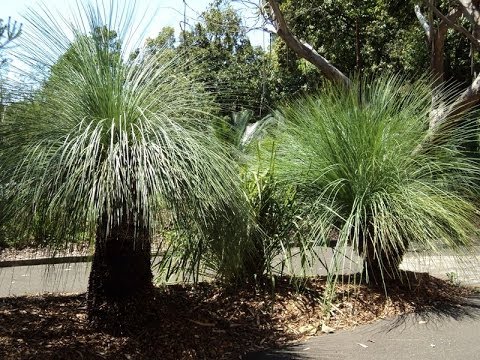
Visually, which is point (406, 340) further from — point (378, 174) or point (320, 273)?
point (320, 273)

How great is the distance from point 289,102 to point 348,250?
6.59 ft

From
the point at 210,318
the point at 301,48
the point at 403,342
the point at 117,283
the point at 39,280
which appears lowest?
the point at 403,342

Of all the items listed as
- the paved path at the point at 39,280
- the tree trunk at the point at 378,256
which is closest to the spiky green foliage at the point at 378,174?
the tree trunk at the point at 378,256

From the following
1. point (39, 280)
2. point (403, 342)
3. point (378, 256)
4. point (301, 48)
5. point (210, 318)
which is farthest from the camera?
point (301, 48)

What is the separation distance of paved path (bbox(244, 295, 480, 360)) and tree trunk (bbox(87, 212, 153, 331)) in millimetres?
1010

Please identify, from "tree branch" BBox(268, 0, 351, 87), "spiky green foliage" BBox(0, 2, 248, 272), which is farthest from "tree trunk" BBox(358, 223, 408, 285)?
"tree branch" BBox(268, 0, 351, 87)

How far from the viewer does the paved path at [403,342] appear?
14.9 feet

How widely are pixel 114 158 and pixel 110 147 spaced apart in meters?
0.11

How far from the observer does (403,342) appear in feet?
15.9

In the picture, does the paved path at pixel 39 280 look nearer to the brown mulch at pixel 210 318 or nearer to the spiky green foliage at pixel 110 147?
the brown mulch at pixel 210 318

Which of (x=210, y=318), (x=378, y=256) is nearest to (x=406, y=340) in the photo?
(x=378, y=256)

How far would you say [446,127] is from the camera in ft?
21.5

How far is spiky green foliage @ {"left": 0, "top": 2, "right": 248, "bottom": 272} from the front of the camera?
12.8 ft

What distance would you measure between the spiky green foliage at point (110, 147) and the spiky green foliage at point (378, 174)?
1.64m
